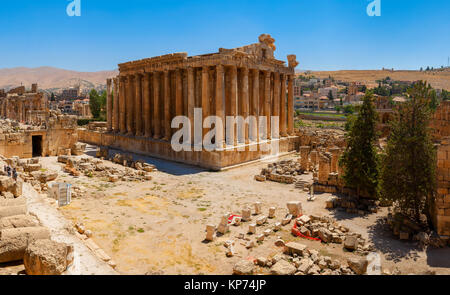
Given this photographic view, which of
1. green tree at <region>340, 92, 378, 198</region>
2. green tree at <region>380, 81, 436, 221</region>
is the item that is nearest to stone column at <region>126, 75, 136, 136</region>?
green tree at <region>340, 92, 378, 198</region>

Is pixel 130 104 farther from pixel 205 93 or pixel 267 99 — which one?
pixel 267 99

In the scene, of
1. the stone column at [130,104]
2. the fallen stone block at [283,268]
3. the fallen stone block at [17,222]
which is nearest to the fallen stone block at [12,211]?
the fallen stone block at [17,222]

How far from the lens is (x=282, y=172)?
2123 centimetres

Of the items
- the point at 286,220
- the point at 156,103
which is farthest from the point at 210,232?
the point at 156,103

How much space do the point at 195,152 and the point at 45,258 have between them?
1902cm

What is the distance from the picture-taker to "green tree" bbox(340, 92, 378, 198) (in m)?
14.9

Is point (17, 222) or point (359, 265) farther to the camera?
point (359, 265)

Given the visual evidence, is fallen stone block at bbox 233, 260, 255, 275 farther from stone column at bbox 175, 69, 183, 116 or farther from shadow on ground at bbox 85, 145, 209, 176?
stone column at bbox 175, 69, 183, 116

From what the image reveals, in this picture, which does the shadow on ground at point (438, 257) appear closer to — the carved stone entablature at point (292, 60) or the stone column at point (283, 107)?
the stone column at point (283, 107)

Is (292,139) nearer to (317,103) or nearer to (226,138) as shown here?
(226,138)

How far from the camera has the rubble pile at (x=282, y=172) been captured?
19875 mm

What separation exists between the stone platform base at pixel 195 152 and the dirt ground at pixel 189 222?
2.37 m
